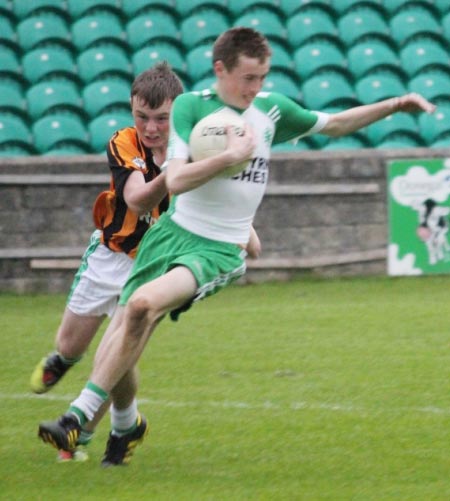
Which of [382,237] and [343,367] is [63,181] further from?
[343,367]

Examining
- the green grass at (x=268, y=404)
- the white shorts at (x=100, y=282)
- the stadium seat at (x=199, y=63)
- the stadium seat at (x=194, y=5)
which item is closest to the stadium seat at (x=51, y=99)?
the stadium seat at (x=199, y=63)

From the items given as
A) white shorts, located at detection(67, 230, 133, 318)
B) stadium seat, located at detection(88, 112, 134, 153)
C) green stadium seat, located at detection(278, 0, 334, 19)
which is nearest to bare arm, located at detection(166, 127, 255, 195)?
white shorts, located at detection(67, 230, 133, 318)

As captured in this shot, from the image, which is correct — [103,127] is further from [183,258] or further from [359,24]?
[183,258]

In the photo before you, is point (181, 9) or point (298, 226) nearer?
point (298, 226)

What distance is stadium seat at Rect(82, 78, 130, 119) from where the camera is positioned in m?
14.9

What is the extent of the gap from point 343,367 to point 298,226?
5049 millimetres

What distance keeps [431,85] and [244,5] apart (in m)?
2.58

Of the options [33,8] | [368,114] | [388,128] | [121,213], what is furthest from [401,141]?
[121,213]

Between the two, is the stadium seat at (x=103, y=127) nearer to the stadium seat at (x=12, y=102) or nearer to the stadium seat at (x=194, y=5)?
the stadium seat at (x=12, y=102)

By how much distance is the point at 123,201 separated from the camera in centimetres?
592

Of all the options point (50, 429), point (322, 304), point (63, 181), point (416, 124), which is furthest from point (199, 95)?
point (416, 124)

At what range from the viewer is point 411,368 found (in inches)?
327

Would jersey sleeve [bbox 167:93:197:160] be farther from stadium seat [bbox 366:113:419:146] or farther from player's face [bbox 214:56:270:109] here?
stadium seat [bbox 366:113:419:146]

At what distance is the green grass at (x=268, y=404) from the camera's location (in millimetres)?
5305
